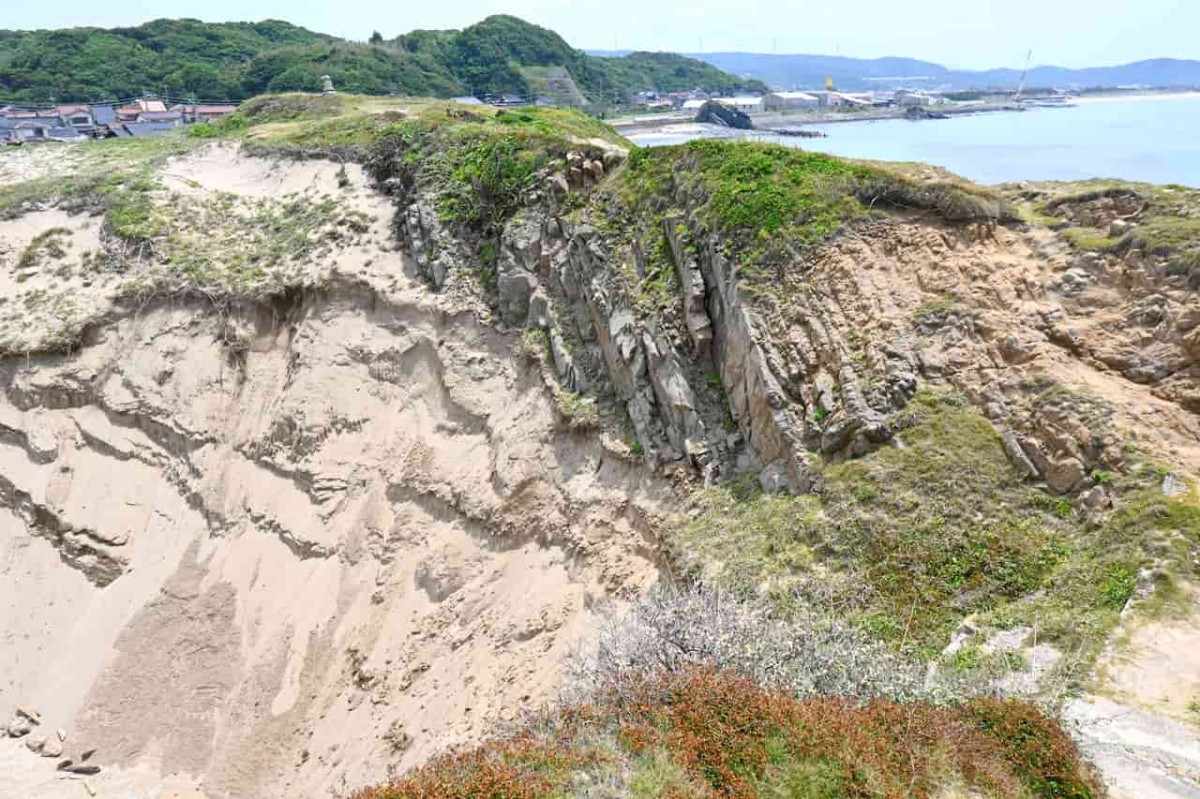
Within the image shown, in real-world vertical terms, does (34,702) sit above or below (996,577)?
below

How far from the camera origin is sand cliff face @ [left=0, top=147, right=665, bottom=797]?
14766 mm

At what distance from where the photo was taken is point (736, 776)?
7.32 m

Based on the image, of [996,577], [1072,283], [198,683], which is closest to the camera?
[996,577]

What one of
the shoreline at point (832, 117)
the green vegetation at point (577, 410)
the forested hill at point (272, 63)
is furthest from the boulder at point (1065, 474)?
the forested hill at point (272, 63)

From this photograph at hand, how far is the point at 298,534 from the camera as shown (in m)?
18.8

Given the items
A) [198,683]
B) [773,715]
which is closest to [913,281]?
[773,715]

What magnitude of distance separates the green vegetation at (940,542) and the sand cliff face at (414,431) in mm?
469

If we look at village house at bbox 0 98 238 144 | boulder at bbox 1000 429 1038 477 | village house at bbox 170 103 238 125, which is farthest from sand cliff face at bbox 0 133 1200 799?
village house at bbox 170 103 238 125

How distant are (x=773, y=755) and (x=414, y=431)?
14120 mm

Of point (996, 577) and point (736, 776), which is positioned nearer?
point (736, 776)

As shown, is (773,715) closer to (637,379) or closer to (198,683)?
(637,379)

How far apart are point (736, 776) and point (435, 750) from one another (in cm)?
677

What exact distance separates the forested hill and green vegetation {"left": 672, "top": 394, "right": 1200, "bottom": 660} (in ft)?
251

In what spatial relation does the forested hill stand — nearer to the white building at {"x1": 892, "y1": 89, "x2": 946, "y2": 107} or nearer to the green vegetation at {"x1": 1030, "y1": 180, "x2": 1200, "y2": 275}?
the white building at {"x1": 892, "y1": 89, "x2": 946, "y2": 107}
